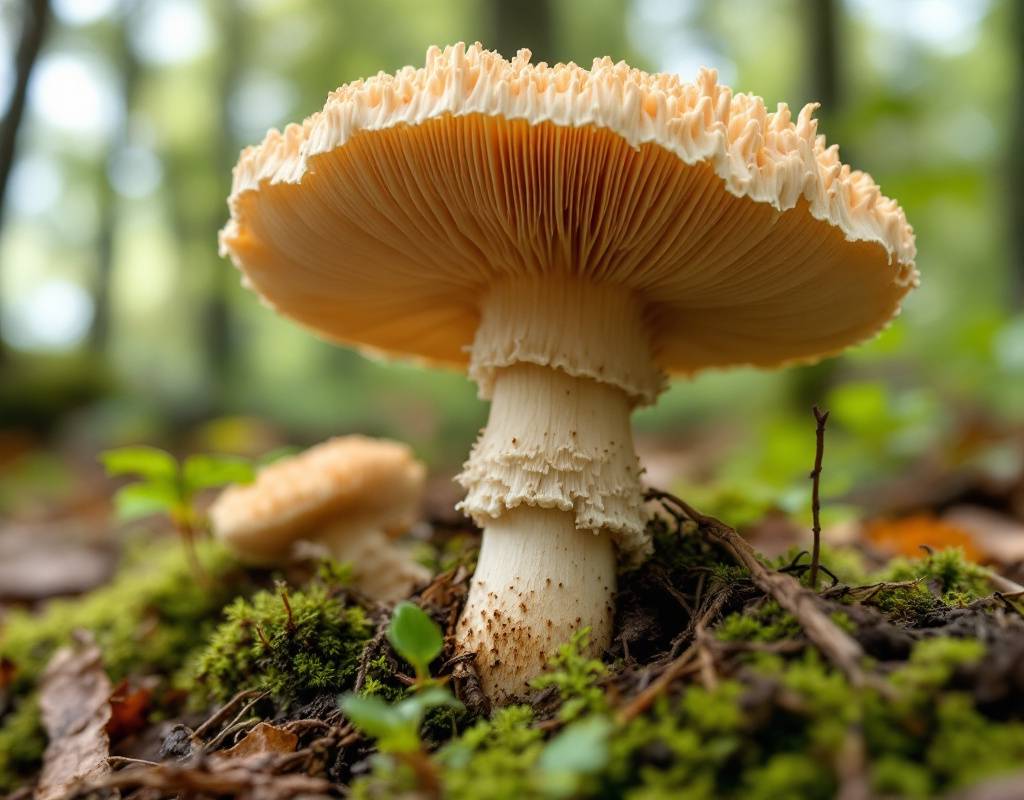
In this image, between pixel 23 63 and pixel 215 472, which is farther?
pixel 23 63

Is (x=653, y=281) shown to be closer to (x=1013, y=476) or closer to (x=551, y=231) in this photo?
(x=551, y=231)

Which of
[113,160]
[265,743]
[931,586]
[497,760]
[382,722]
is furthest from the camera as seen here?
[113,160]

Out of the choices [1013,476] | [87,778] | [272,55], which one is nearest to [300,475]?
[87,778]

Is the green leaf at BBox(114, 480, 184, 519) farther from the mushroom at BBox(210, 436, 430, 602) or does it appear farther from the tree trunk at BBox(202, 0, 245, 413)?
the tree trunk at BBox(202, 0, 245, 413)

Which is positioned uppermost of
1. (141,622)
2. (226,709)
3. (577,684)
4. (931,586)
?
(931,586)

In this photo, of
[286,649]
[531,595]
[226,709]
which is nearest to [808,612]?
[531,595]

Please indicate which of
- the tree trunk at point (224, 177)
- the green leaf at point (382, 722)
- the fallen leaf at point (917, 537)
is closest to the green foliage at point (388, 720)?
the green leaf at point (382, 722)

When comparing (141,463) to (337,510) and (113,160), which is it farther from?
(113,160)
